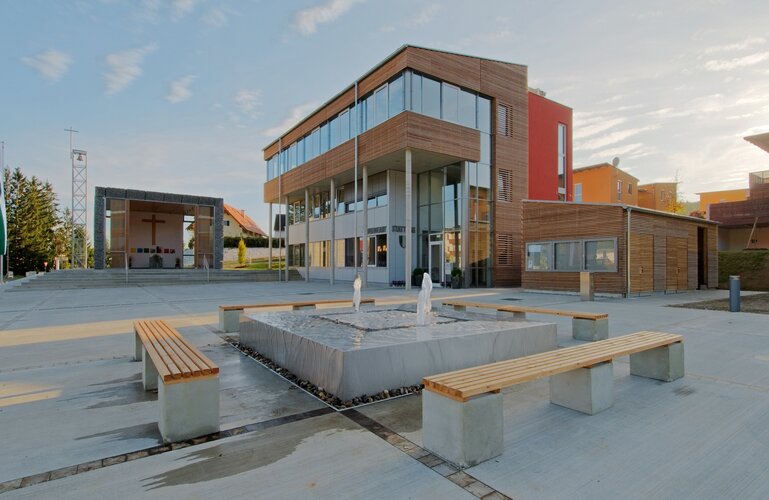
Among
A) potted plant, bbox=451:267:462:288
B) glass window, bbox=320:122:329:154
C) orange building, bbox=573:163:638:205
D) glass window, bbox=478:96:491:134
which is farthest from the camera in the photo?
orange building, bbox=573:163:638:205

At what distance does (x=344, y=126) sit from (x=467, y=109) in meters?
7.20

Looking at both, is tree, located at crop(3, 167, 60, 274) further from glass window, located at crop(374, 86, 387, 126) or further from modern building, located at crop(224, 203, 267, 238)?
glass window, located at crop(374, 86, 387, 126)

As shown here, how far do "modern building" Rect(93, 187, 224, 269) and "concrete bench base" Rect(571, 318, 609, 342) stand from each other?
26397 mm

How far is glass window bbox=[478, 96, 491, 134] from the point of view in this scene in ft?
69.8

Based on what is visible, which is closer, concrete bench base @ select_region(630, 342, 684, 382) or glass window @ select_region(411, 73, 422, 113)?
concrete bench base @ select_region(630, 342, 684, 382)

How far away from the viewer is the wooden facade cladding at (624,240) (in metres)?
14.8

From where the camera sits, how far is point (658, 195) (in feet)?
155

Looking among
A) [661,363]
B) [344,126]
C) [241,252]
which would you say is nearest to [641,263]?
[661,363]

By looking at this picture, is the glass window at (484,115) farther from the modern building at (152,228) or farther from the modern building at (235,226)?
the modern building at (235,226)

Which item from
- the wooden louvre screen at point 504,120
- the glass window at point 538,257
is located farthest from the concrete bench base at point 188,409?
the wooden louvre screen at point 504,120

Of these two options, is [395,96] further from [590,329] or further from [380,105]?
[590,329]

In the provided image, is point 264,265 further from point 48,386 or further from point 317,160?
point 48,386

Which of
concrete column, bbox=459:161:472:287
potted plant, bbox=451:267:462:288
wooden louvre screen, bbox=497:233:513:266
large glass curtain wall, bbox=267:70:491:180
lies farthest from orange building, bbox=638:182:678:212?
potted plant, bbox=451:267:462:288

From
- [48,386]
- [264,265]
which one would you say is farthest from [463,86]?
[264,265]
